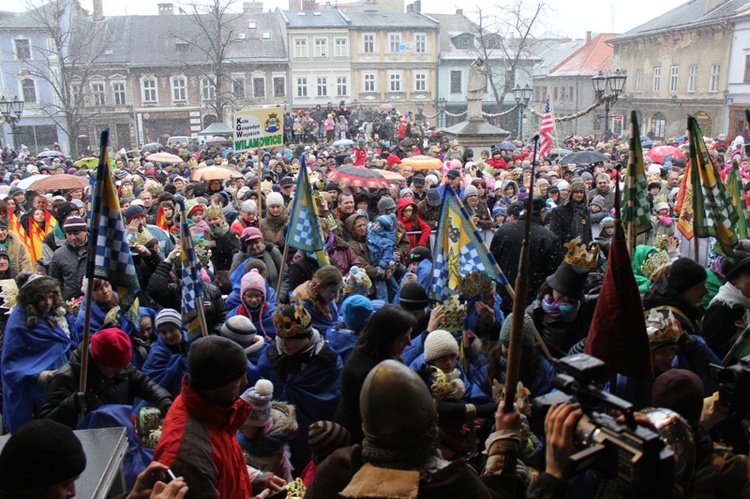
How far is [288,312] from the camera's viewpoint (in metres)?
4.21

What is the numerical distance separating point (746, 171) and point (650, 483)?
14.2 meters

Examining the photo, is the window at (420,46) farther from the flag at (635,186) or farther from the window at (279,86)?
the flag at (635,186)

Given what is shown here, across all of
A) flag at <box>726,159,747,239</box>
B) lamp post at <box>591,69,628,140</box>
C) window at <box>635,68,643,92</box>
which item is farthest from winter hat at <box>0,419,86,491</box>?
window at <box>635,68,643,92</box>

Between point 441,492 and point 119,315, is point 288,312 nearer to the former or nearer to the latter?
point 119,315

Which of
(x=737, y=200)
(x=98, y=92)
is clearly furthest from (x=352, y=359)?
(x=98, y=92)

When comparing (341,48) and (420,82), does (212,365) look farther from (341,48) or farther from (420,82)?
(420,82)

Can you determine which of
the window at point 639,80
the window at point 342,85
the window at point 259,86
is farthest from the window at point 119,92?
the window at point 639,80

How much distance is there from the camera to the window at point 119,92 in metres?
53.5

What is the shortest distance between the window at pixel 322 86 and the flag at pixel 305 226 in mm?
53279

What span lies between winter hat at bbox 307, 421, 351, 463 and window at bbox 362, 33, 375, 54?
58862 mm

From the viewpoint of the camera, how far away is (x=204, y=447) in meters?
2.77

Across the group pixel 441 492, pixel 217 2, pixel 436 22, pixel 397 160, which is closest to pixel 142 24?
pixel 217 2

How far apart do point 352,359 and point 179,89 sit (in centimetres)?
5516

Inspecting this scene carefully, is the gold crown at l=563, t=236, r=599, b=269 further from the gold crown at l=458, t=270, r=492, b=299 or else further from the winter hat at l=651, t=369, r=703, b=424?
the winter hat at l=651, t=369, r=703, b=424
